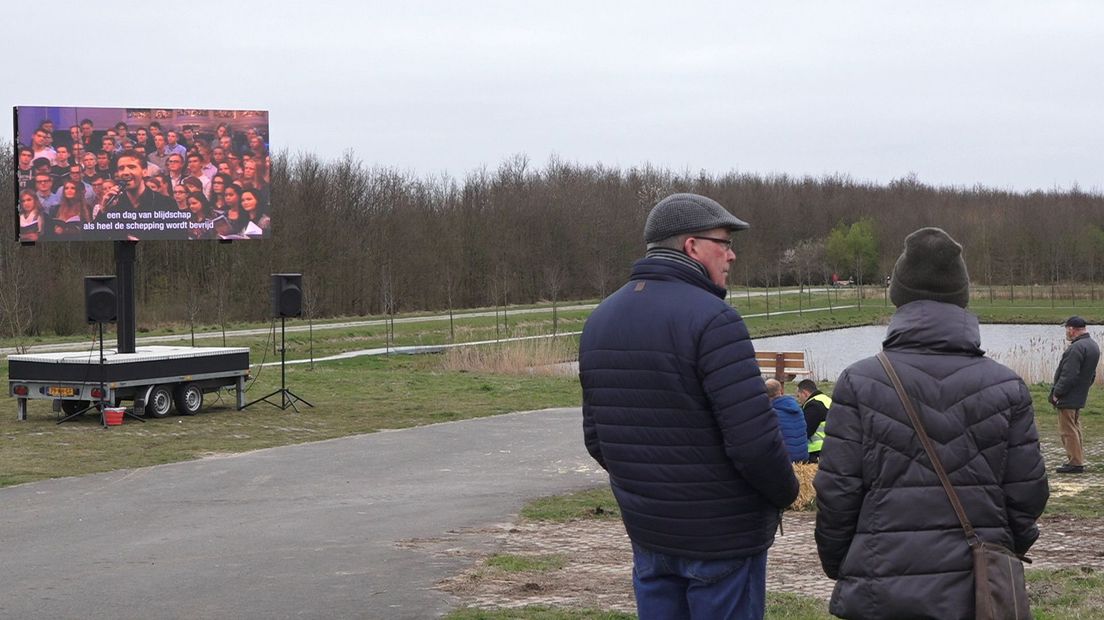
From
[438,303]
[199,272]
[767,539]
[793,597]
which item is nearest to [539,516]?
[793,597]

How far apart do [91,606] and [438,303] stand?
64.0 m

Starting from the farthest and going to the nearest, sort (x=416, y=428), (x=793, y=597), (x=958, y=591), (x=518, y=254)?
(x=518, y=254) → (x=416, y=428) → (x=793, y=597) → (x=958, y=591)

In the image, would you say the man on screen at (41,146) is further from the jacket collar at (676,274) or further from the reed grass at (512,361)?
the jacket collar at (676,274)

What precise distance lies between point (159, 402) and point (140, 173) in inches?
164

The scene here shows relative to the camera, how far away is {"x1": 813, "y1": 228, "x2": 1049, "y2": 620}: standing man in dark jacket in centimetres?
395

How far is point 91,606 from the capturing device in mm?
7926

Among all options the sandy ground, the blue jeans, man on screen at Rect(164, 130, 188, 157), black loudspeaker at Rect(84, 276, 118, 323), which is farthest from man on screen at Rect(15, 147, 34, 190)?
the blue jeans

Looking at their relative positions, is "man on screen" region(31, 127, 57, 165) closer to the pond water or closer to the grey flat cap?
the pond water

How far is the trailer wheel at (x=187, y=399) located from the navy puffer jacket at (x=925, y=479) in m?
18.6

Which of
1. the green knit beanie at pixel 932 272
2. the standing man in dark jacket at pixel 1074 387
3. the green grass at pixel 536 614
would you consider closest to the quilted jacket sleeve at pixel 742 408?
the green knit beanie at pixel 932 272

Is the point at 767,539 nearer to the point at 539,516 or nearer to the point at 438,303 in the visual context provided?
the point at 539,516

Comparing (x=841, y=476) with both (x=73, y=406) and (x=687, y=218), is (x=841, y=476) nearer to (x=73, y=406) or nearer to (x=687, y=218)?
(x=687, y=218)

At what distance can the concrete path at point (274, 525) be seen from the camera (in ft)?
26.5

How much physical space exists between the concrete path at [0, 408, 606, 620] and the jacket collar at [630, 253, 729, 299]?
147 inches
